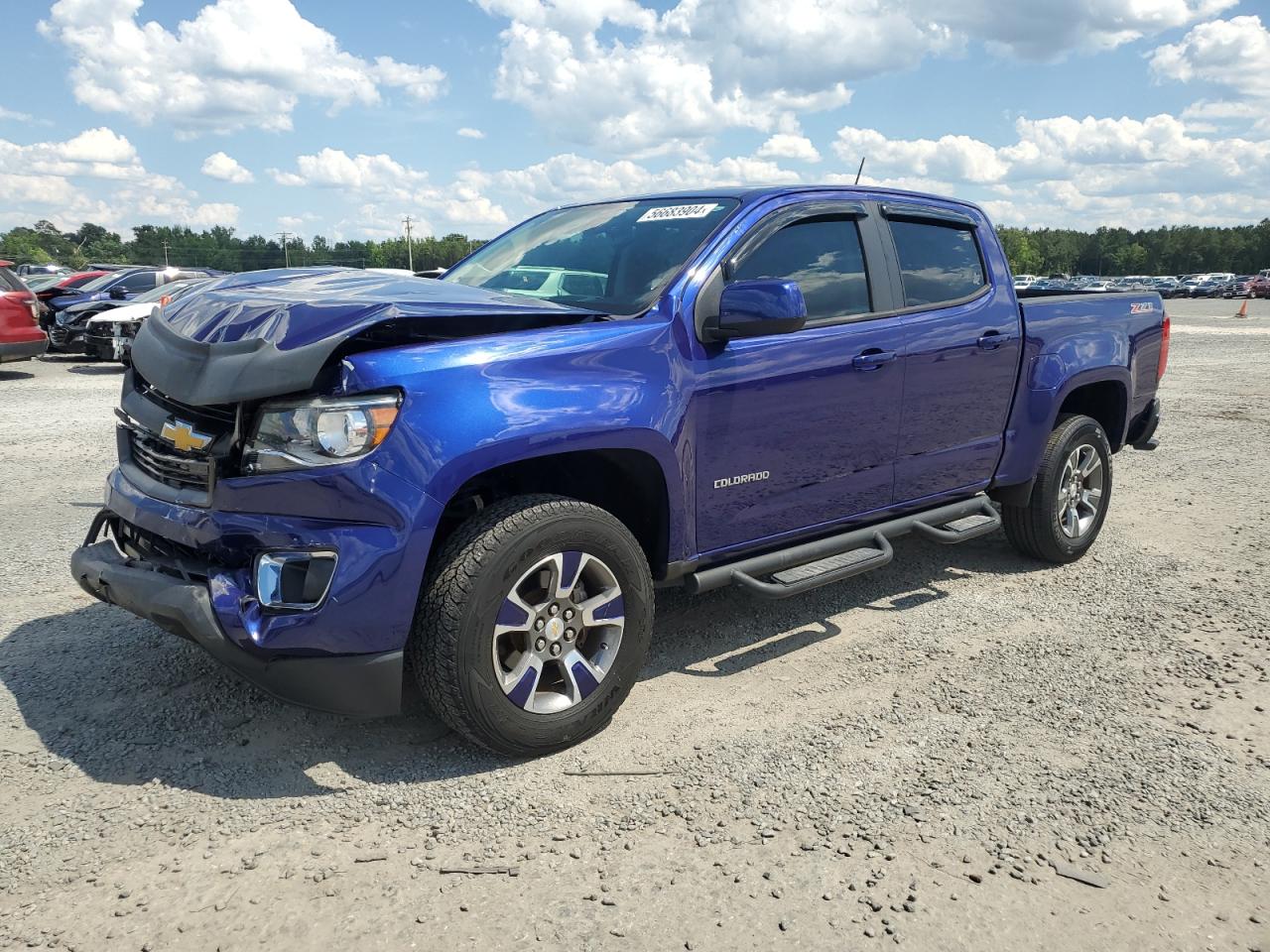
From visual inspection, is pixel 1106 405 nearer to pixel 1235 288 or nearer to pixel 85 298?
pixel 85 298

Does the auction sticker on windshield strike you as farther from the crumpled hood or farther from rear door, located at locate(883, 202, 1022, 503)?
rear door, located at locate(883, 202, 1022, 503)

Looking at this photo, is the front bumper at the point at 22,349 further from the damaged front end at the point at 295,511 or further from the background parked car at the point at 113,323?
the damaged front end at the point at 295,511

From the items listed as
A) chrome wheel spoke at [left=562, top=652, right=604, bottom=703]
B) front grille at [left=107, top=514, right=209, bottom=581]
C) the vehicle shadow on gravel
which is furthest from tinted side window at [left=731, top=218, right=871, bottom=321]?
front grille at [left=107, top=514, right=209, bottom=581]

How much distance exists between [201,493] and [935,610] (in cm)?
336

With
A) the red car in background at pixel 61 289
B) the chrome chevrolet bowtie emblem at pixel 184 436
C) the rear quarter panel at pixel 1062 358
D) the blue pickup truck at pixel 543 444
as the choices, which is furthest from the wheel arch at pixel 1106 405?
the red car in background at pixel 61 289

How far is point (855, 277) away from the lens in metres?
4.31

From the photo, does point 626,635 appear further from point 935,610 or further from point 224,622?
point 935,610

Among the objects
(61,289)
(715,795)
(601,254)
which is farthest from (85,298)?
(715,795)

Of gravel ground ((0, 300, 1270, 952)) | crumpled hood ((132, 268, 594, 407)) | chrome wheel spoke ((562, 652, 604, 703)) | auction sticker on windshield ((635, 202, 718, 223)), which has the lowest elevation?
gravel ground ((0, 300, 1270, 952))

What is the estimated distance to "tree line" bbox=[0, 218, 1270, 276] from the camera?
121 meters

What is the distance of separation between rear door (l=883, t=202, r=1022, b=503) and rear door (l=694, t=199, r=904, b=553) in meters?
0.15

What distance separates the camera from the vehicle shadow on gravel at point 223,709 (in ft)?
10.4

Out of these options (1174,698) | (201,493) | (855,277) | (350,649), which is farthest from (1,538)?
(1174,698)

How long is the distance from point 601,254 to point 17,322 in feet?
39.9
